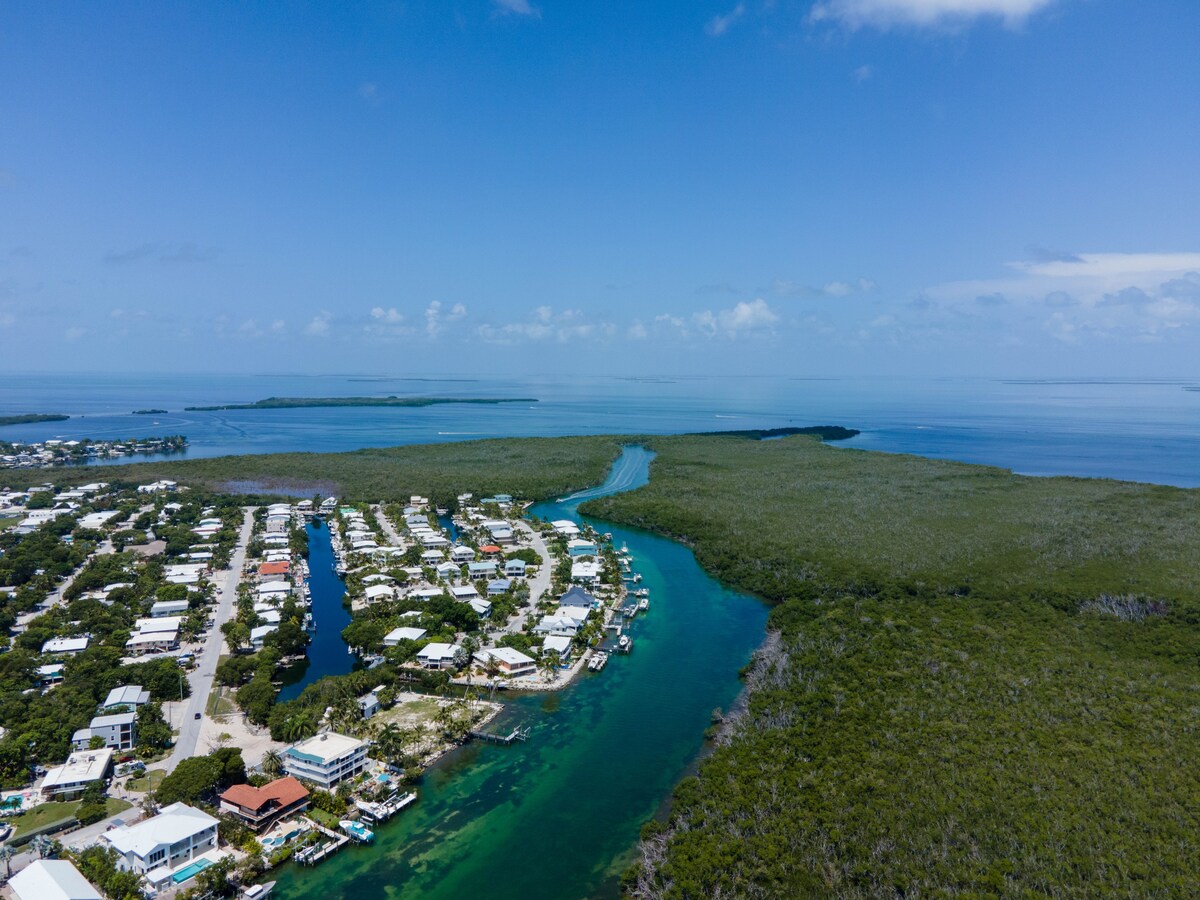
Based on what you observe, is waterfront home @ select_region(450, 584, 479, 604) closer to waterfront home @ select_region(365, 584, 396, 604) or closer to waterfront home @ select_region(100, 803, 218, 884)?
waterfront home @ select_region(365, 584, 396, 604)

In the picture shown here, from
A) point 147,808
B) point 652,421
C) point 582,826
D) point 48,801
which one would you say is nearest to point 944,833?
point 582,826

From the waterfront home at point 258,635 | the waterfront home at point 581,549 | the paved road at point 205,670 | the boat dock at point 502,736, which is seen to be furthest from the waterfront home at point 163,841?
the waterfront home at point 581,549

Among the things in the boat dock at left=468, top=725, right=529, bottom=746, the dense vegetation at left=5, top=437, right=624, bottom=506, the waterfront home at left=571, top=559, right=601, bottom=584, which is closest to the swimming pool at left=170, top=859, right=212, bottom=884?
the boat dock at left=468, top=725, right=529, bottom=746

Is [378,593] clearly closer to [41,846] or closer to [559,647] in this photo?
[559,647]

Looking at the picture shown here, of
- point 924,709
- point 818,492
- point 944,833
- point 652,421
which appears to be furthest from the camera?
point 652,421

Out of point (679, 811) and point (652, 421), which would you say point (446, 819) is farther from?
point (652, 421)
